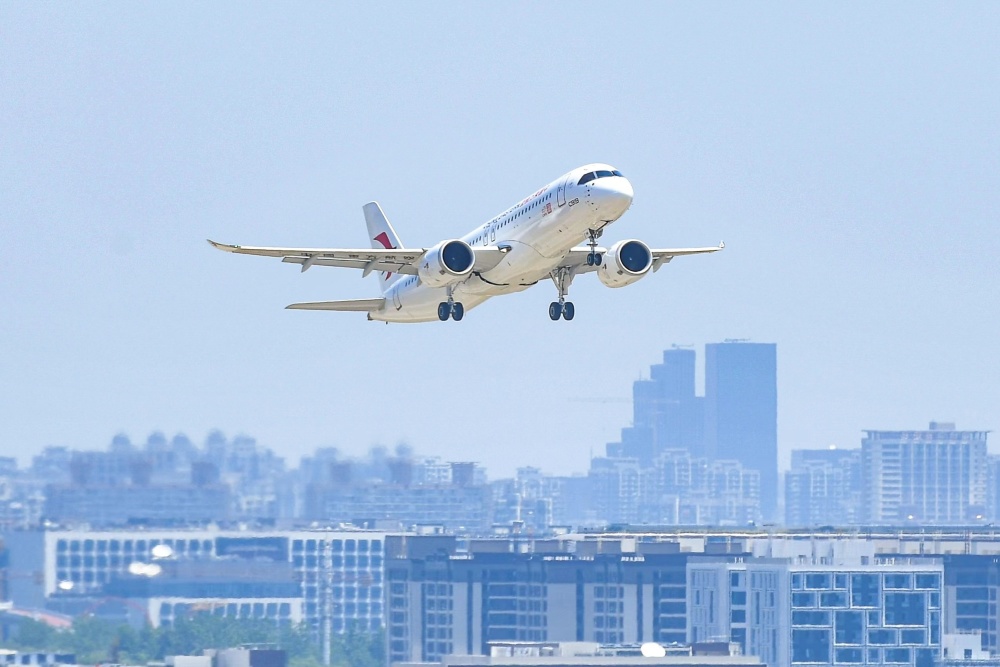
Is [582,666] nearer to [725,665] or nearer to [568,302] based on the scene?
[725,665]

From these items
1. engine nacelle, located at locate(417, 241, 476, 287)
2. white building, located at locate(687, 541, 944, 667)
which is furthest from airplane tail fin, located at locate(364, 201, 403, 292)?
white building, located at locate(687, 541, 944, 667)

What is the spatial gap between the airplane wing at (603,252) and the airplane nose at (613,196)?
193 inches

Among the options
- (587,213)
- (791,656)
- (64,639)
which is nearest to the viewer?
(587,213)

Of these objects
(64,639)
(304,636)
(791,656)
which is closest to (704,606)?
(791,656)

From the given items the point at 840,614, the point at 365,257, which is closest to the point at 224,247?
the point at 365,257

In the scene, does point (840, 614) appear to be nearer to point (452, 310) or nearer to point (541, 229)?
point (452, 310)

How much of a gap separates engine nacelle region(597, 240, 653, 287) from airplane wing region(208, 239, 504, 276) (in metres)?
4.17

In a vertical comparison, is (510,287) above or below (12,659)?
above

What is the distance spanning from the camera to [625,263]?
95.9 meters

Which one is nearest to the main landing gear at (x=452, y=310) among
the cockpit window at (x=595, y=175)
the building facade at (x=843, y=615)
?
the cockpit window at (x=595, y=175)

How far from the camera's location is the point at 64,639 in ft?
550

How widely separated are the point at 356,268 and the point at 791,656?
95062mm

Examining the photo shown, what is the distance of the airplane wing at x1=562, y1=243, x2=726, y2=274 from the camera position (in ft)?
322

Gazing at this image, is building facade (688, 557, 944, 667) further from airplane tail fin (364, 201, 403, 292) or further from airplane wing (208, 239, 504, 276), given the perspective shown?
airplane wing (208, 239, 504, 276)
